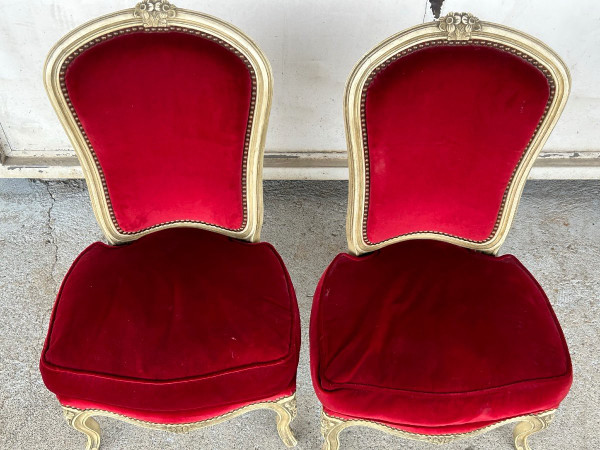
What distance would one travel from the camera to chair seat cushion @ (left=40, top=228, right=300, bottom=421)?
947 millimetres

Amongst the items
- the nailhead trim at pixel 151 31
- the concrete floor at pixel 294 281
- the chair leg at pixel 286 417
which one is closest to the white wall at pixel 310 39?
the concrete floor at pixel 294 281

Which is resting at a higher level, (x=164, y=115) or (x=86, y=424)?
(x=164, y=115)

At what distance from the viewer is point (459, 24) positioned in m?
0.86

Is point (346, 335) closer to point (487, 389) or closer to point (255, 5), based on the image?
point (487, 389)

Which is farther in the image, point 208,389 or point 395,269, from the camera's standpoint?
point 395,269

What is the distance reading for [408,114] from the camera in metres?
0.95

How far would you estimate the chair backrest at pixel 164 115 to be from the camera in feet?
2.95

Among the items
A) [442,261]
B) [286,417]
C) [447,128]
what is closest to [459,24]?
[447,128]

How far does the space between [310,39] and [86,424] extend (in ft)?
3.24

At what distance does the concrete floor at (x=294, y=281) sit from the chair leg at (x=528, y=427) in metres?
0.05

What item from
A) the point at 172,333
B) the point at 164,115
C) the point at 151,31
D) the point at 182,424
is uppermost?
the point at 151,31

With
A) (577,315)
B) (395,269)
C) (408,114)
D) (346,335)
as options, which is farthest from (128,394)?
(577,315)

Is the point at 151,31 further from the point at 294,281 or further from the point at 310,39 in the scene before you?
the point at 294,281

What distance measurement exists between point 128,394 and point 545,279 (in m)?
1.14
